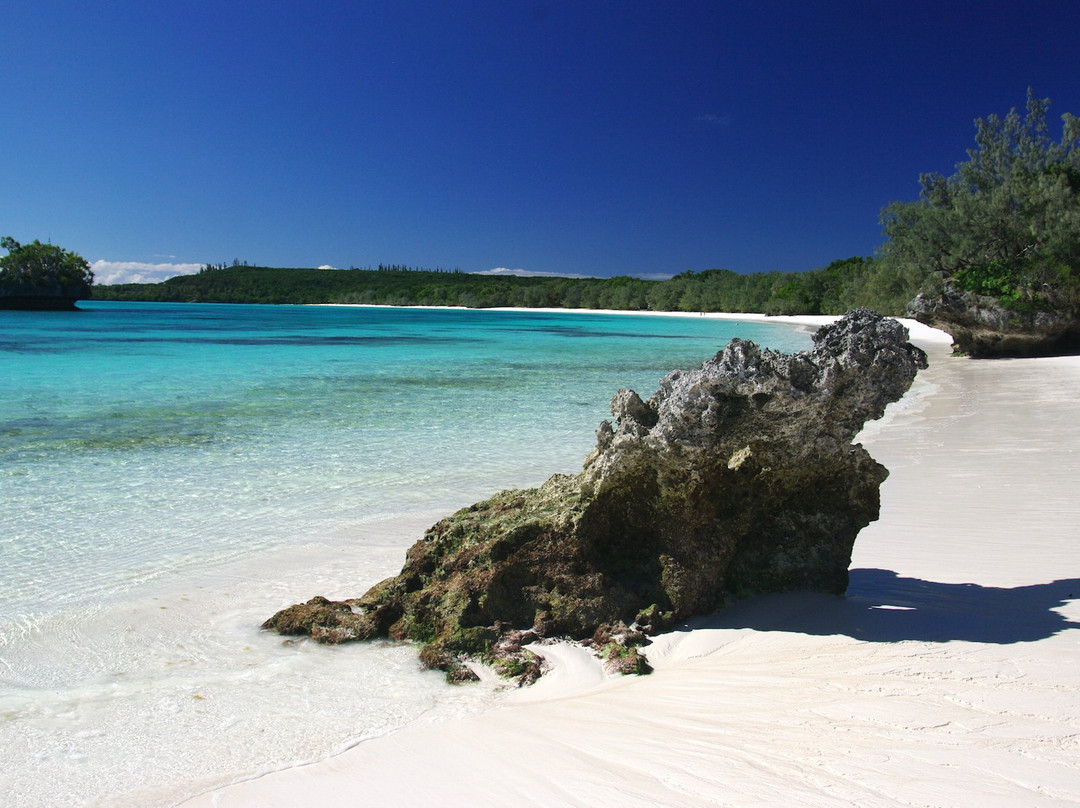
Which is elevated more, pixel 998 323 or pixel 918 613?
pixel 998 323

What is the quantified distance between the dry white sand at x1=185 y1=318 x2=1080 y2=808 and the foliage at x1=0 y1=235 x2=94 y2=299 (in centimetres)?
10069

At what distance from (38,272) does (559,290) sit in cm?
7713

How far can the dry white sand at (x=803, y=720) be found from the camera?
2.14 meters

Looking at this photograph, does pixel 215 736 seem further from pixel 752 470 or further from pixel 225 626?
pixel 752 470

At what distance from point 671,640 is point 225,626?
2.29 m

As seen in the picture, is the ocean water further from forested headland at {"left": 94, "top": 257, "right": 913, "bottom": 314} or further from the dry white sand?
forested headland at {"left": 94, "top": 257, "right": 913, "bottom": 314}

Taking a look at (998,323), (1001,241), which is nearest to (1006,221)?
(1001,241)

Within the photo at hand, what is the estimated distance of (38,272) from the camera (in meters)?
84.9

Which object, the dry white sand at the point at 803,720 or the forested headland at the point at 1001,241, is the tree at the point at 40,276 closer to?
the forested headland at the point at 1001,241

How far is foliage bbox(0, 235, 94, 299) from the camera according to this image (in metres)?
84.2

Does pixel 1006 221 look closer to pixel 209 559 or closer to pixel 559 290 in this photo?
pixel 209 559

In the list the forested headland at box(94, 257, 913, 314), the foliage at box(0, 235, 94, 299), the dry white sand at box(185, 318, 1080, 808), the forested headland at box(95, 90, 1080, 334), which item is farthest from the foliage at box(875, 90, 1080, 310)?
the foliage at box(0, 235, 94, 299)

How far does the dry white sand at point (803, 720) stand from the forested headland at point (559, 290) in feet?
127

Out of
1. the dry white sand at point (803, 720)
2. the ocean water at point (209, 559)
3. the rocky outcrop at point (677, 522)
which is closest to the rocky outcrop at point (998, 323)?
the ocean water at point (209, 559)
